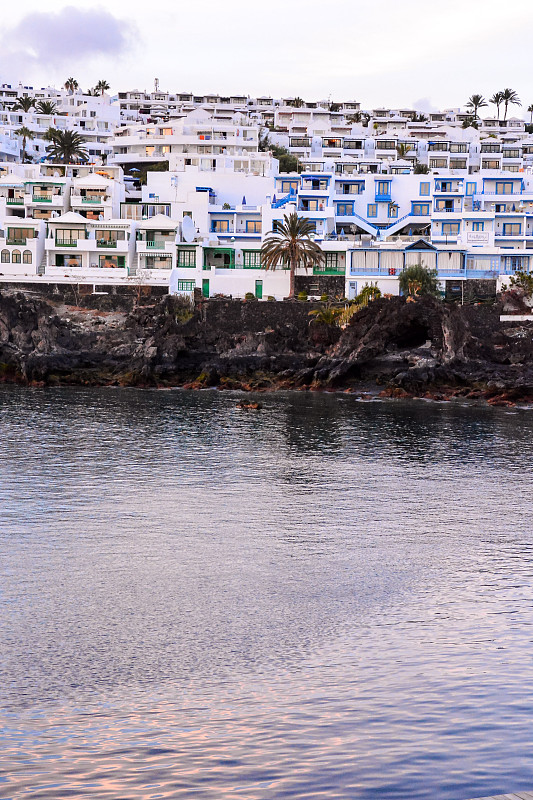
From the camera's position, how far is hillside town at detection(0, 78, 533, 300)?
10019 cm

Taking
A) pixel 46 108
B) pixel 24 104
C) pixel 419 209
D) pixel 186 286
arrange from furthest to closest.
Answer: pixel 46 108 → pixel 24 104 → pixel 419 209 → pixel 186 286

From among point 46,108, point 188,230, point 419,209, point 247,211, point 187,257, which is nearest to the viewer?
point 187,257

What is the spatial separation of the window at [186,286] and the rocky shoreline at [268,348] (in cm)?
609

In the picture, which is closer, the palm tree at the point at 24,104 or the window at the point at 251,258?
the window at the point at 251,258

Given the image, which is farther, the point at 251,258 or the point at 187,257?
the point at 251,258

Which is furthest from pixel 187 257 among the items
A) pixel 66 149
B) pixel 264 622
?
pixel 264 622

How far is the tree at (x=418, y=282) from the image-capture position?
94312 mm

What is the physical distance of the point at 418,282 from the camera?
9456cm

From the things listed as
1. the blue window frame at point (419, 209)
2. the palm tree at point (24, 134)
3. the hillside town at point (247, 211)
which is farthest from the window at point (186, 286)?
the palm tree at point (24, 134)

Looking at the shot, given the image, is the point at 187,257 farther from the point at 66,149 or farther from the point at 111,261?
the point at 66,149

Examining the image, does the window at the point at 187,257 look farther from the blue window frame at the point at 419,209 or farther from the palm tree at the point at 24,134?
the palm tree at the point at 24,134

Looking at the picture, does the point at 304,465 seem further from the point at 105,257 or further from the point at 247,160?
the point at 247,160

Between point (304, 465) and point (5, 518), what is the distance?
19040 mm

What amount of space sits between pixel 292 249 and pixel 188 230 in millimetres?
14888
